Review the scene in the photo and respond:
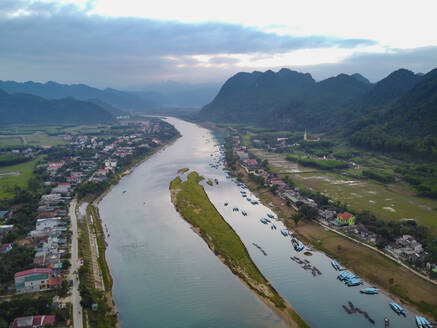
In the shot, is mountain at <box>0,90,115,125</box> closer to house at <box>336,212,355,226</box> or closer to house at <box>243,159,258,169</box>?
house at <box>243,159,258,169</box>

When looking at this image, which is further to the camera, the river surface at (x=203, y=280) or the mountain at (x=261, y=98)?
the mountain at (x=261, y=98)

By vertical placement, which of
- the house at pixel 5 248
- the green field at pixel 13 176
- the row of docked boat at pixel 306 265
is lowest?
the row of docked boat at pixel 306 265

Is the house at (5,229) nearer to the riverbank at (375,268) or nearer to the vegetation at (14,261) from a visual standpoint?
the vegetation at (14,261)

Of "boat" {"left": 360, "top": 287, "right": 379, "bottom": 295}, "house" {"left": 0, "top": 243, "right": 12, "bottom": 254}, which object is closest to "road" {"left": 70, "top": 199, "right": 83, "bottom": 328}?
"house" {"left": 0, "top": 243, "right": 12, "bottom": 254}

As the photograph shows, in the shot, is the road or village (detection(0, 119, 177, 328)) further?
village (detection(0, 119, 177, 328))

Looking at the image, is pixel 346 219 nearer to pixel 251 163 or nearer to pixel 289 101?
pixel 251 163

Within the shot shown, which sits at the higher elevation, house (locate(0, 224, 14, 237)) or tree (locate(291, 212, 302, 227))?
house (locate(0, 224, 14, 237))

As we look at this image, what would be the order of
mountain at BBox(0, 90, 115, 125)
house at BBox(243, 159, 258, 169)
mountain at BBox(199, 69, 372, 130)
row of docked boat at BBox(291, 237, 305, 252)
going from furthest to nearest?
mountain at BBox(0, 90, 115, 125) < mountain at BBox(199, 69, 372, 130) < house at BBox(243, 159, 258, 169) < row of docked boat at BBox(291, 237, 305, 252)

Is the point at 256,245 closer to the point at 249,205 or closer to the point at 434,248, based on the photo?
the point at 249,205

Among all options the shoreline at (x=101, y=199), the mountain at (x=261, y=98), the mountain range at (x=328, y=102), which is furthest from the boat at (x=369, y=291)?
the mountain at (x=261, y=98)
